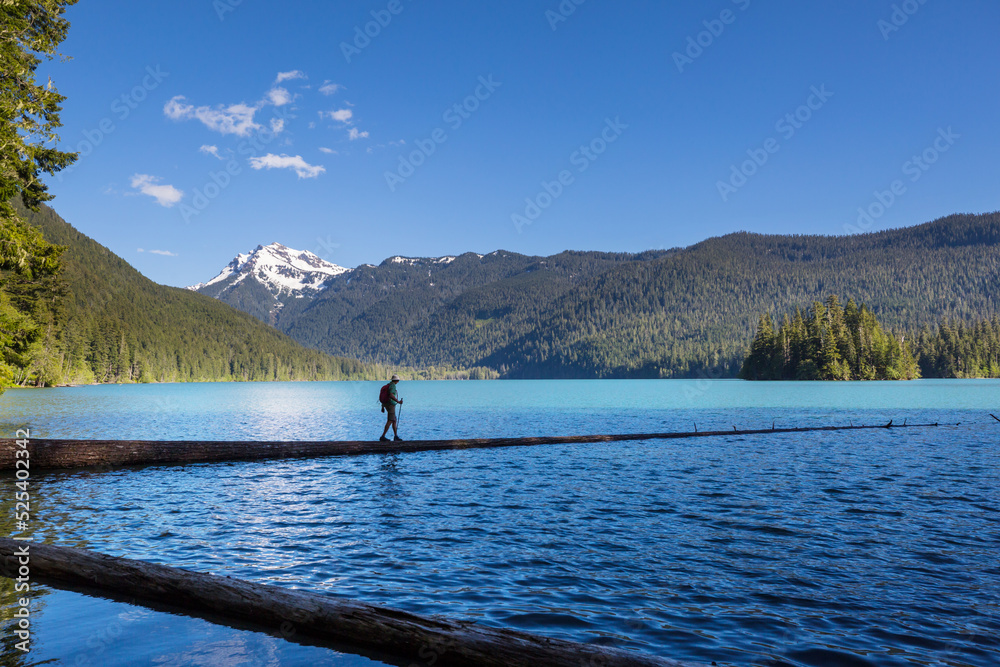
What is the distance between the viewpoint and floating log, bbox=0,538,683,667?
18.1 ft

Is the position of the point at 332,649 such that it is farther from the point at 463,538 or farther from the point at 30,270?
the point at 30,270

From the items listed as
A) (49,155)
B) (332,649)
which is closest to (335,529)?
(332,649)

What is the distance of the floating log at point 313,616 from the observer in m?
5.52

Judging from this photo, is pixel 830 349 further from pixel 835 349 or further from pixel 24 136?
pixel 24 136

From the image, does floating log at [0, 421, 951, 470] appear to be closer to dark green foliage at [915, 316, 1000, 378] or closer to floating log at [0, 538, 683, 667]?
floating log at [0, 538, 683, 667]

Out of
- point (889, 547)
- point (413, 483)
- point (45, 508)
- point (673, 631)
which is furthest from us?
point (413, 483)

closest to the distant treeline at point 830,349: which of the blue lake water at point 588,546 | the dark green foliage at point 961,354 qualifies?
the dark green foliage at point 961,354

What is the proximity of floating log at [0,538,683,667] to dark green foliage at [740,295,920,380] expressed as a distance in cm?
16474

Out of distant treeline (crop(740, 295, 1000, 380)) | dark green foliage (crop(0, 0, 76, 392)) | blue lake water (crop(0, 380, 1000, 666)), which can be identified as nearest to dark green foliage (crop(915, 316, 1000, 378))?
distant treeline (crop(740, 295, 1000, 380))

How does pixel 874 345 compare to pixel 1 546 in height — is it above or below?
above

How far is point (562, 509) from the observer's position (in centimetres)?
1666

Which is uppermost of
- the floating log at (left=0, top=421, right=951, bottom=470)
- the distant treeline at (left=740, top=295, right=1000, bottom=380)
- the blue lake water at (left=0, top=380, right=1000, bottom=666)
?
the distant treeline at (left=740, top=295, right=1000, bottom=380)

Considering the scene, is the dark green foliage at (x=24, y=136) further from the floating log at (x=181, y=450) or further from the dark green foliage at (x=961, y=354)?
the dark green foliage at (x=961, y=354)

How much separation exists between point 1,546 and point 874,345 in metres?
181
